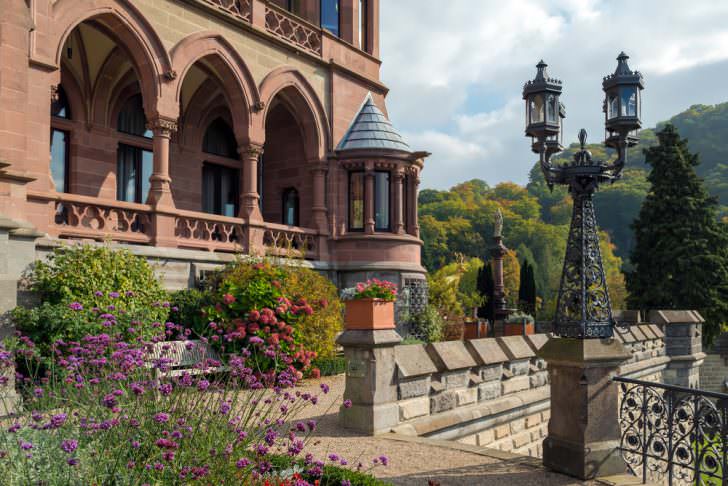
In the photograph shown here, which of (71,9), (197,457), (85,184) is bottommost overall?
(197,457)

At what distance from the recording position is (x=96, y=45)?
13.5 metres

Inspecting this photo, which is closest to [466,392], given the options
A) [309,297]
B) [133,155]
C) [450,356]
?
[450,356]

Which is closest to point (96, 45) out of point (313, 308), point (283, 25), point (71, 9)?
point (71, 9)

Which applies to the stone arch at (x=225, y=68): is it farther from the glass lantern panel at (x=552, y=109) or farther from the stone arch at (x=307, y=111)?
the glass lantern panel at (x=552, y=109)

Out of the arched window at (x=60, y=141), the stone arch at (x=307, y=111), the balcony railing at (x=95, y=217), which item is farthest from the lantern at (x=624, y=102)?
the arched window at (x=60, y=141)

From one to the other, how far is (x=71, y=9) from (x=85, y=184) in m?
4.25

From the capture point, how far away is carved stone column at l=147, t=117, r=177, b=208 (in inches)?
473

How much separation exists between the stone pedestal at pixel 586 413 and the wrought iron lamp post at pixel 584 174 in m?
0.22

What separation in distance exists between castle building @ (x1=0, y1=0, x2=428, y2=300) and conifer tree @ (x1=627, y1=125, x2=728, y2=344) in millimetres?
15607

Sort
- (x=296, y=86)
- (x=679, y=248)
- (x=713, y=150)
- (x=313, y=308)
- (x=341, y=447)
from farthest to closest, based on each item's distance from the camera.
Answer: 1. (x=713, y=150)
2. (x=679, y=248)
3. (x=296, y=86)
4. (x=313, y=308)
5. (x=341, y=447)

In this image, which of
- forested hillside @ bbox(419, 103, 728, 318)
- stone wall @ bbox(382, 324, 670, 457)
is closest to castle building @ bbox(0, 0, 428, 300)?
stone wall @ bbox(382, 324, 670, 457)

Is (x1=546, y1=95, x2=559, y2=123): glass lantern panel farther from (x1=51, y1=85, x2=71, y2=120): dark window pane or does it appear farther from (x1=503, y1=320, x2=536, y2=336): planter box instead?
(x1=503, y1=320, x2=536, y2=336): planter box

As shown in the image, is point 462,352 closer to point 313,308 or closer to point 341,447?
point 341,447

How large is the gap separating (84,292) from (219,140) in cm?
921
